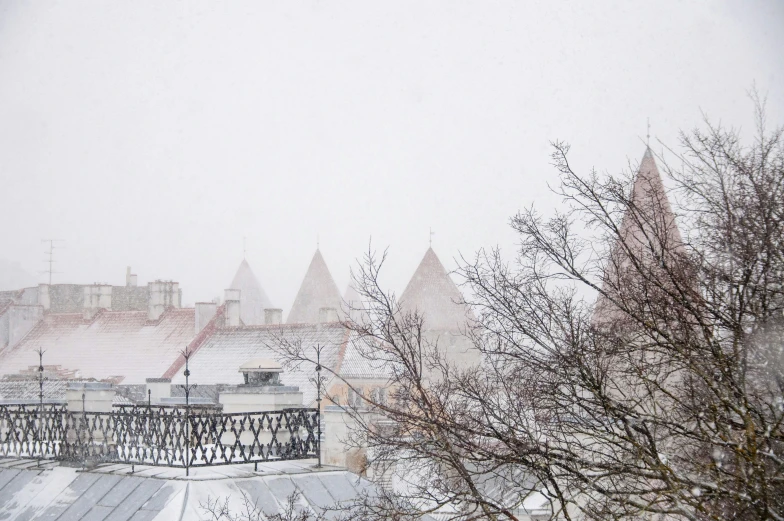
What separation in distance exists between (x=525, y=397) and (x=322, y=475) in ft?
12.6

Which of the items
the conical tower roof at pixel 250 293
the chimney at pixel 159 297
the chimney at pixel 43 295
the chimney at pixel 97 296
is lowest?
the chimney at pixel 159 297

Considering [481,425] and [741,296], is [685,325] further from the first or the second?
[481,425]

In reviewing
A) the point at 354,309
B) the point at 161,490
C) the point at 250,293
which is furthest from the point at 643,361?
the point at 250,293

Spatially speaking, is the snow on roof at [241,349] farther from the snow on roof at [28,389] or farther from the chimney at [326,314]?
the snow on roof at [28,389]

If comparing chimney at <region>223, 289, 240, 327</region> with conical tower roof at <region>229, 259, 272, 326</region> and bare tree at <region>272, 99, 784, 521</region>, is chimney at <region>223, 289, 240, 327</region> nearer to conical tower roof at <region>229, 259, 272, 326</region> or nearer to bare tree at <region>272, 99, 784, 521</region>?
conical tower roof at <region>229, 259, 272, 326</region>

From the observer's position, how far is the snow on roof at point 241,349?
4341 cm

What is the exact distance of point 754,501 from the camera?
627 centimetres

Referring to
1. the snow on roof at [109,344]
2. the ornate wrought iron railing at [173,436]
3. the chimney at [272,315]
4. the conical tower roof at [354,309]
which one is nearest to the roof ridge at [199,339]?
the snow on roof at [109,344]

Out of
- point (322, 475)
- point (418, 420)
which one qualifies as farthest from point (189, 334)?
point (418, 420)

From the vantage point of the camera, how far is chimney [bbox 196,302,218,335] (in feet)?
170

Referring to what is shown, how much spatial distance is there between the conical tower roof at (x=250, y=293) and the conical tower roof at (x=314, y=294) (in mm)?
14681

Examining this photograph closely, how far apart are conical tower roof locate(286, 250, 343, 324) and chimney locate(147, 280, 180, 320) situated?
19.3 m

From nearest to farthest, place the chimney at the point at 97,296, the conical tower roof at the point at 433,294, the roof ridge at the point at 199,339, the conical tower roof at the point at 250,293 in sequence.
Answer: the roof ridge at the point at 199,339, the chimney at the point at 97,296, the conical tower roof at the point at 433,294, the conical tower roof at the point at 250,293

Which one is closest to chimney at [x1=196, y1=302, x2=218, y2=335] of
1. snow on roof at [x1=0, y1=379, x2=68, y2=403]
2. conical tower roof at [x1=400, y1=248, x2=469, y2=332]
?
snow on roof at [x1=0, y1=379, x2=68, y2=403]
